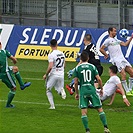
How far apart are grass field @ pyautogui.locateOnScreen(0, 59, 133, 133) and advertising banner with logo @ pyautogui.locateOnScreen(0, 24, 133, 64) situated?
A: 8902 mm

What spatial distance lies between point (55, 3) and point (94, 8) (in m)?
2.55

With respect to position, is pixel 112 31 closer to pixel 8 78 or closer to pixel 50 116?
pixel 8 78

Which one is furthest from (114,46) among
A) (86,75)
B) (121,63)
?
(86,75)

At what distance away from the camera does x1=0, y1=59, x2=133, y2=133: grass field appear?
16.8 m

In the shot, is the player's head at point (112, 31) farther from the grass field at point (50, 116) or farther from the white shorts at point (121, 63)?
the grass field at point (50, 116)

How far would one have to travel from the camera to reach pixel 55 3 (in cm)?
3906

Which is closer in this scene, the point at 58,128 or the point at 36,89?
the point at 58,128

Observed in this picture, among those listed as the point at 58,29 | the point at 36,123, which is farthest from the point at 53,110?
the point at 58,29

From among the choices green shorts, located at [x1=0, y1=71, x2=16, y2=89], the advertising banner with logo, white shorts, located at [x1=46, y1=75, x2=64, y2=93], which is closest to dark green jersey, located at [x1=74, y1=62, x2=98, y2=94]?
white shorts, located at [x1=46, y1=75, x2=64, y2=93]

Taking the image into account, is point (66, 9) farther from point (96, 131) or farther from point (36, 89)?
point (96, 131)

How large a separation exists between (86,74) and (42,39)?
18174mm

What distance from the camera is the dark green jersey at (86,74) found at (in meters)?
15.9

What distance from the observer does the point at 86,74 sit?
15.9 m

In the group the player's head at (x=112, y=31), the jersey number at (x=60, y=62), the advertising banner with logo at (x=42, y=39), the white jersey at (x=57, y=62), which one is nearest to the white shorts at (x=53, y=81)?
the white jersey at (x=57, y=62)
